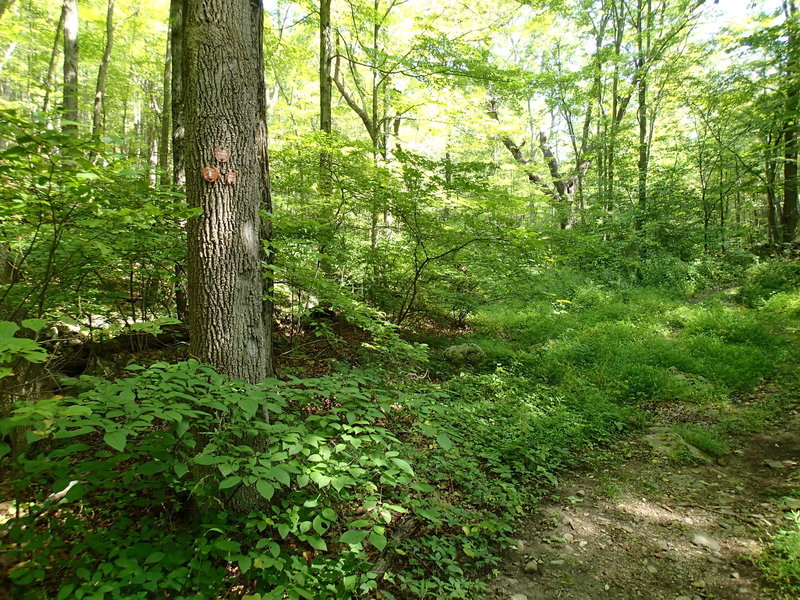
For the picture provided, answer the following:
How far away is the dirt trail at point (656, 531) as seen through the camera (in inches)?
110

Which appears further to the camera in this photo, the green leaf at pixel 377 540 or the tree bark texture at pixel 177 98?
the tree bark texture at pixel 177 98

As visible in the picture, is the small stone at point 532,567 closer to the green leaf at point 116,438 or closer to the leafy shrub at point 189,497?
the leafy shrub at point 189,497

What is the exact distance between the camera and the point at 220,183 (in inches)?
108

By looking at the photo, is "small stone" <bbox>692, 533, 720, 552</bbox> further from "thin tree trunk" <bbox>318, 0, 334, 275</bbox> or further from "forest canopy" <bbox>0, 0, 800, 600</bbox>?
"thin tree trunk" <bbox>318, 0, 334, 275</bbox>

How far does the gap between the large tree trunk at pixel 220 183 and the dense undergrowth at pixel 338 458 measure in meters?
0.46

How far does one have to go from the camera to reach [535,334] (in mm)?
8617

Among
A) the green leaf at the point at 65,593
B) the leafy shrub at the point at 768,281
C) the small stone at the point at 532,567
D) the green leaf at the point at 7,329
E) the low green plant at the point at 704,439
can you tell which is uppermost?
the leafy shrub at the point at 768,281

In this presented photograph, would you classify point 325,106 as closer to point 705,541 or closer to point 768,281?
point 705,541

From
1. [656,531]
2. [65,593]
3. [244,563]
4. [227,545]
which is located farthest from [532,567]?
[65,593]

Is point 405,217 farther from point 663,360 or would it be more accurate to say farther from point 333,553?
point 663,360

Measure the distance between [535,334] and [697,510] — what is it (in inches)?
203

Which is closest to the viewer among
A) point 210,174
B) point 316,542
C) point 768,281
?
point 316,542

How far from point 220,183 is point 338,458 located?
2.02 meters

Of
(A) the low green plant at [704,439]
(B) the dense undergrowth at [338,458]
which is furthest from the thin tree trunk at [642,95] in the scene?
(A) the low green plant at [704,439]
